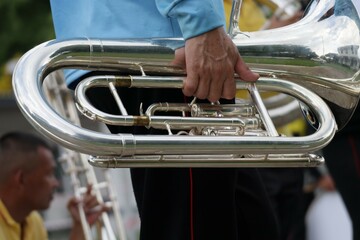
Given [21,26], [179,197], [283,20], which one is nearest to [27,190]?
[283,20]

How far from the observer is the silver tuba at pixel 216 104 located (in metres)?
2.93

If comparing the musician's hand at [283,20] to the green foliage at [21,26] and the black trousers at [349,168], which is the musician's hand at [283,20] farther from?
the green foliage at [21,26]

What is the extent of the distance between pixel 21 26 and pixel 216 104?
7.84 meters

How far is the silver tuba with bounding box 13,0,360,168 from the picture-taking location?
2.93m

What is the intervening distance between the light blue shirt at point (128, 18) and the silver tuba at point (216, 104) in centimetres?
9

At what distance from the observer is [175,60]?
3.08 metres

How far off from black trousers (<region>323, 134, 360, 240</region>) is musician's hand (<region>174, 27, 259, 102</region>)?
2.07 meters

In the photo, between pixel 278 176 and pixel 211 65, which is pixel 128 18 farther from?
pixel 278 176

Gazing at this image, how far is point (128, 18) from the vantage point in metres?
3.19

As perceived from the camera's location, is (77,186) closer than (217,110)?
No

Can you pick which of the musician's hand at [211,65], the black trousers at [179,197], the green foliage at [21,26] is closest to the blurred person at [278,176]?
the black trousers at [179,197]

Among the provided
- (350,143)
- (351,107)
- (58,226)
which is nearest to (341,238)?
(58,226)

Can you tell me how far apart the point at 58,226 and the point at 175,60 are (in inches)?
240

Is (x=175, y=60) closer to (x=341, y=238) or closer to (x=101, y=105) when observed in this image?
(x=101, y=105)
